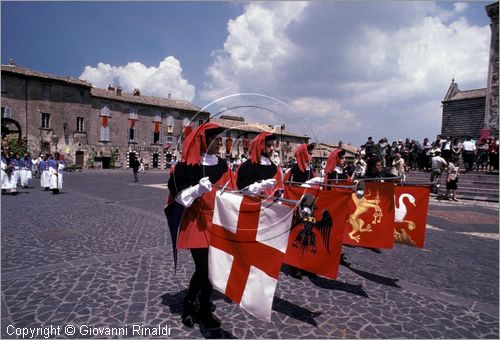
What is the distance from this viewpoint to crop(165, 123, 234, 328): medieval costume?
12.2 feet

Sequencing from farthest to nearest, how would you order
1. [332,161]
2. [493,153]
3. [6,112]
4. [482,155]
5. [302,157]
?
[6,112], [482,155], [493,153], [332,161], [302,157]

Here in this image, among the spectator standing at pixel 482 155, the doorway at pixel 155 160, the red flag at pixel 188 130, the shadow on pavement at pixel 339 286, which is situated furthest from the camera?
the doorway at pixel 155 160

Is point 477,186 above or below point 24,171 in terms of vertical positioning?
above

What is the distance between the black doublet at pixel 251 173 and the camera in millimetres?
5297

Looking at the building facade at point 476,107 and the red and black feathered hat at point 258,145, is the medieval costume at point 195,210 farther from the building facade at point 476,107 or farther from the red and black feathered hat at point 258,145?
the building facade at point 476,107

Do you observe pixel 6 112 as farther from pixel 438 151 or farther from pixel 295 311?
pixel 295 311

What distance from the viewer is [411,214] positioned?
5.66 metres

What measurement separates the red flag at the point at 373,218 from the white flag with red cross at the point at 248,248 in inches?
110

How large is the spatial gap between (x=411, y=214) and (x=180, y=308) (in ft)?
13.6

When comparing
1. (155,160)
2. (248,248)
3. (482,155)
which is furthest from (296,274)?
(155,160)

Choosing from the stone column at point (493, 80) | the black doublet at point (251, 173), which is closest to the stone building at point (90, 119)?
the stone column at point (493, 80)

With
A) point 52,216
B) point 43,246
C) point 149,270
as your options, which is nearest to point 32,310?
point 149,270

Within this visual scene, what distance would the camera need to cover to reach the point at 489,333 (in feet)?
12.4

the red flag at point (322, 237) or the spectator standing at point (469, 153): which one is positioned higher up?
the spectator standing at point (469, 153)
